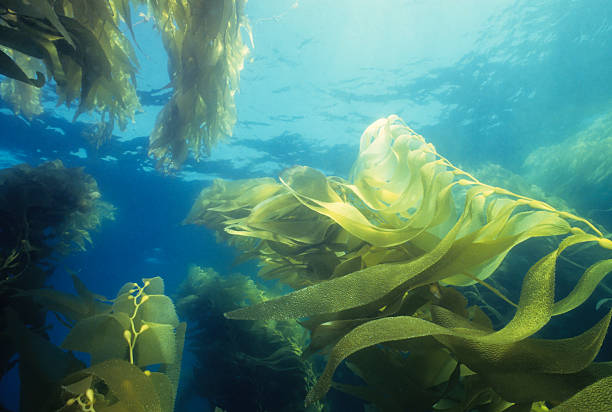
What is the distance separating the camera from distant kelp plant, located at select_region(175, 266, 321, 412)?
3234mm

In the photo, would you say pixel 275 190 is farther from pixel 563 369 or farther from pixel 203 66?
pixel 203 66

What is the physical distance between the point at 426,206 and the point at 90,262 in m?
34.0

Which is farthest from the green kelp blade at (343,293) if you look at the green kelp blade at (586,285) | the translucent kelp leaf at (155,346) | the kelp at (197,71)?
the kelp at (197,71)

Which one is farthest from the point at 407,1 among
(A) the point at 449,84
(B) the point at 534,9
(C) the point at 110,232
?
(C) the point at 110,232

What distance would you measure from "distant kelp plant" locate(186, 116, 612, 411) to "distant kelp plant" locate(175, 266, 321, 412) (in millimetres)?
2286

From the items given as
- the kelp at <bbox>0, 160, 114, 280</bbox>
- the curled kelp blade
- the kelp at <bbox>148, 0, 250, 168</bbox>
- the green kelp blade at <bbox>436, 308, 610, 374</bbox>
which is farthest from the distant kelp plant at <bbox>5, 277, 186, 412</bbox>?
the kelp at <bbox>148, 0, 250, 168</bbox>

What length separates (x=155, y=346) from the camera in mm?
980

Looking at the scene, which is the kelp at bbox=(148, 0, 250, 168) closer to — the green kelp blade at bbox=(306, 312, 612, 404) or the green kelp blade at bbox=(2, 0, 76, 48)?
the green kelp blade at bbox=(2, 0, 76, 48)

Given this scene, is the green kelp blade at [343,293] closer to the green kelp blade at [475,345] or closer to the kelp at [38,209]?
the green kelp blade at [475,345]

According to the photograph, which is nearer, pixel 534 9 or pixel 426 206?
pixel 426 206

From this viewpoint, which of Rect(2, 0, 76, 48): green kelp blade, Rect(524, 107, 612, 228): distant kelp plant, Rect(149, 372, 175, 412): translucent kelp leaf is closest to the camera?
Rect(149, 372, 175, 412): translucent kelp leaf

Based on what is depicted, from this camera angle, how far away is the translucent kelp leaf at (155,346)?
0.96 metres

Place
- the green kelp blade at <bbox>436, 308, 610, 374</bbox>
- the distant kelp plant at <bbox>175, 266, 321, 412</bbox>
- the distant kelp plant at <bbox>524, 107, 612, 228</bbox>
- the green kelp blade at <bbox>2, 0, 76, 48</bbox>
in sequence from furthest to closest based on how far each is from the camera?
1. the distant kelp plant at <bbox>524, 107, 612, 228</bbox>
2. the distant kelp plant at <bbox>175, 266, 321, 412</bbox>
3. the green kelp blade at <bbox>2, 0, 76, 48</bbox>
4. the green kelp blade at <bbox>436, 308, 610, 374</bbox>

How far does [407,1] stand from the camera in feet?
29.0
